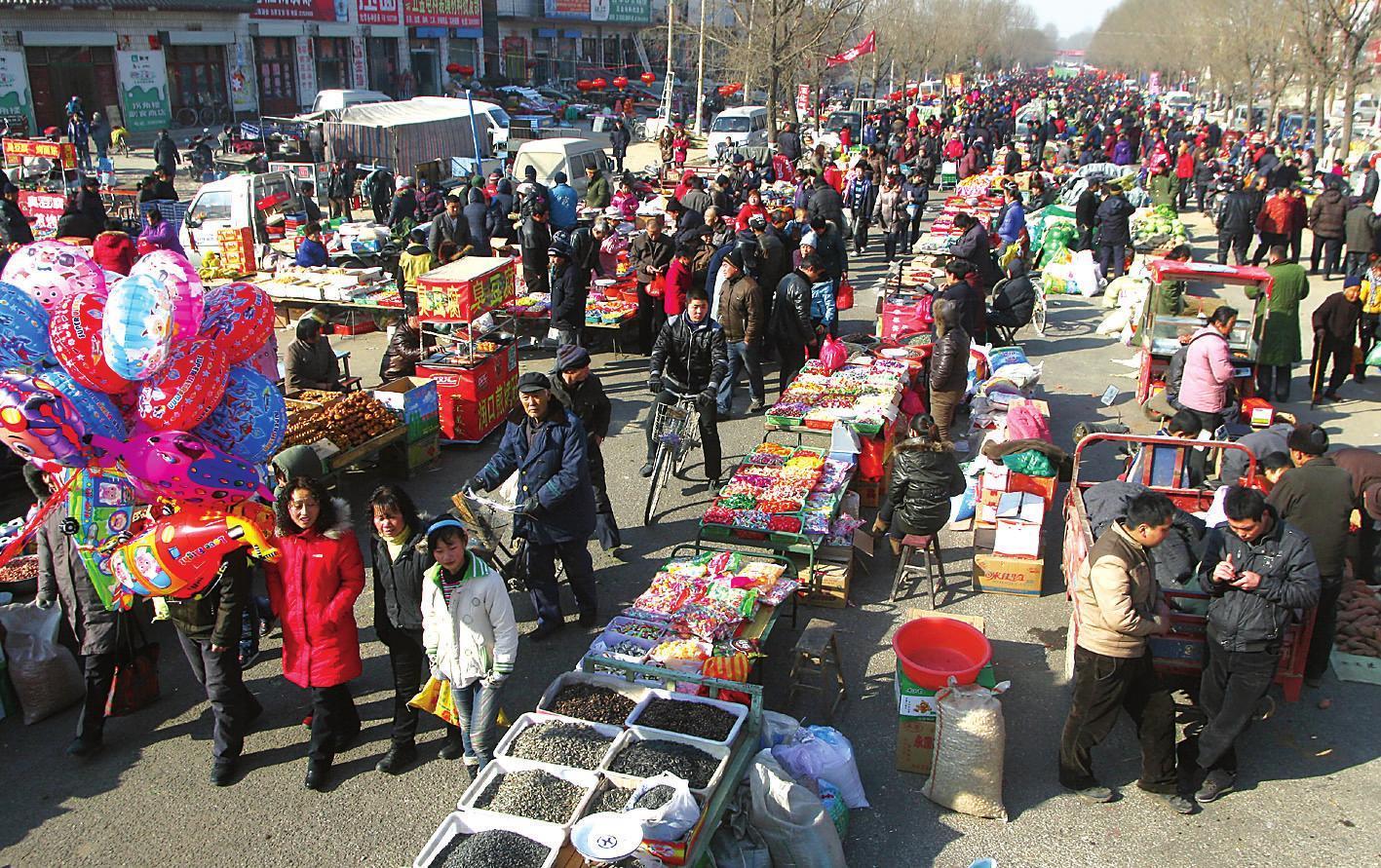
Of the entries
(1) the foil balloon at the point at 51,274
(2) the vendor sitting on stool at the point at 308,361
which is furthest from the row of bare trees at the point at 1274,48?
(1) the foil balloon at the point at 51,274

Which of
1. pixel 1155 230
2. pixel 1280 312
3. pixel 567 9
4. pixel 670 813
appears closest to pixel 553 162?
pixel 1155 230

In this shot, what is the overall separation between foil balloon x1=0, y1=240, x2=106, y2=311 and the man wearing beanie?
7.66m

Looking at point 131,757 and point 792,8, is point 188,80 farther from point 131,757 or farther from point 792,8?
point 131,757

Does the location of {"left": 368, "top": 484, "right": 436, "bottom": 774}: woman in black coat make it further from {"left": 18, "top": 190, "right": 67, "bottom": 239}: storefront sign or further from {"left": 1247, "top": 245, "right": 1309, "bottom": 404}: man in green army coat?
{"left": 18, "top": 190, "right": 67, "bottom": 239}: storefront sign

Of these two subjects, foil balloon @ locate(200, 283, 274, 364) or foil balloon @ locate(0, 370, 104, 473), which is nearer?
foil balloon @ locate(0, 370, 104, 473)

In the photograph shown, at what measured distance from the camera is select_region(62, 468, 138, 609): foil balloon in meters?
6.09

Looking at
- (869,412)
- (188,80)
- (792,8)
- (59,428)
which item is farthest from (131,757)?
(188,80)

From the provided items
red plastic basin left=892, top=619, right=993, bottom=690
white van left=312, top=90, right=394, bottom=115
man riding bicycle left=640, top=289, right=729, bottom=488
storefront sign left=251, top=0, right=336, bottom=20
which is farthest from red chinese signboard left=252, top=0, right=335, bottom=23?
red plastic basin left=892, top=619, right=993, bottom=690

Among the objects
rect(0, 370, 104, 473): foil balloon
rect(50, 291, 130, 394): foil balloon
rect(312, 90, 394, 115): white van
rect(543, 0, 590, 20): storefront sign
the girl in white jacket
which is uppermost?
rect(543, 0, 590, 20): storefront sign

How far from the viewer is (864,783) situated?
6.06m

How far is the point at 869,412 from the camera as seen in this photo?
31.4 ft

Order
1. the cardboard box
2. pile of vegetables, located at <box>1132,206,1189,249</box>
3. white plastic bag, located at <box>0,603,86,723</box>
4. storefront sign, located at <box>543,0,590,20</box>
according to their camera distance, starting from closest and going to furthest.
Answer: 1. white plastic bag, located at <box>0,603,86,723</box>
2. the cardboard box
3. pile of vegetables, located at <box>1132,206,1189,249</box>
4. storefront sign, located at <box>543,0,590,20</box>

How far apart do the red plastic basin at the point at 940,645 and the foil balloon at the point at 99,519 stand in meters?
4.51

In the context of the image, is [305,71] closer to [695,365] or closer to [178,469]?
[695,365]
